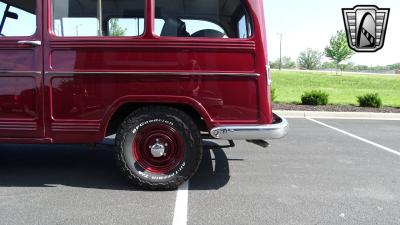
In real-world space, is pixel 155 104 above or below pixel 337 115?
above

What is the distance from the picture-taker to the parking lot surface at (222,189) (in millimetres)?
4129

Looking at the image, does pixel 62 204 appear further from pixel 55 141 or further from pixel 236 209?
pixel 236 209

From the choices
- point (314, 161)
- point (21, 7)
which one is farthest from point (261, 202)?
point (21, 7)

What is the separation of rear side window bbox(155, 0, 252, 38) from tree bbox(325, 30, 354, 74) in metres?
71.4

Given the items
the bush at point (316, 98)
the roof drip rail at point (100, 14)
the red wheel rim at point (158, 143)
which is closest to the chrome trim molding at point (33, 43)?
the roof drip rail at point (100, 14)

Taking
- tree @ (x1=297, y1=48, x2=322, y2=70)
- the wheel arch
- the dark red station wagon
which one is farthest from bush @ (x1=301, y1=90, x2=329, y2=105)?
tree @ (x1=297, y1=48, x2=322, y2=70)

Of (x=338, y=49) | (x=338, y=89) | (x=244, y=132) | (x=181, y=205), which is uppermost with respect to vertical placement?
(x=338, y=49)

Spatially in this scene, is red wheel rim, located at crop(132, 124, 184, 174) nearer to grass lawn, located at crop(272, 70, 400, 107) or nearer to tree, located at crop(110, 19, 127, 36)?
tree, located at crop(110, 19, 127, 36)

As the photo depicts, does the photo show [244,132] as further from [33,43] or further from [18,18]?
[18,18]

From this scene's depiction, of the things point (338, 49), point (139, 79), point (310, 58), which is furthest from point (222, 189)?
point (310, 58)

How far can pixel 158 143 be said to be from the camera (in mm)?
4941

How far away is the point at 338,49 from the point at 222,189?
72.4 meters

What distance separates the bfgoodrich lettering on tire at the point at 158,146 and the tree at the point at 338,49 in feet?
236

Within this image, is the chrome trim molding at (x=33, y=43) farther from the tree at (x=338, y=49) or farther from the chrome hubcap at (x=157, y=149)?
the tree at (x=338, y=49)
